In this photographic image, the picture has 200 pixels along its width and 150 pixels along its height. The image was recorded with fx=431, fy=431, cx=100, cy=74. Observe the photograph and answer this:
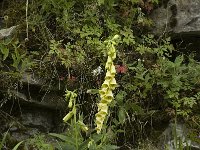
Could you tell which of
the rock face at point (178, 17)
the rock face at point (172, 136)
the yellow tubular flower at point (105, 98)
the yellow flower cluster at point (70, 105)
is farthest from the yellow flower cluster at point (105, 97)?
the rock face at point (178, 17)

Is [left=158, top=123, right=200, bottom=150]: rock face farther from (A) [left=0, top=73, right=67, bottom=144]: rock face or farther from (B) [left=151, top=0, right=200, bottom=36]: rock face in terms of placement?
(B) [left=151, top=0, right=200, bottom=36]: rock face

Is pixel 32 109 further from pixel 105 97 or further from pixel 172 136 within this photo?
pixel 105 97

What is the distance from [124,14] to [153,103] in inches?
35.7

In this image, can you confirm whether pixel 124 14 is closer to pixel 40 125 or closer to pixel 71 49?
pixel 71 49

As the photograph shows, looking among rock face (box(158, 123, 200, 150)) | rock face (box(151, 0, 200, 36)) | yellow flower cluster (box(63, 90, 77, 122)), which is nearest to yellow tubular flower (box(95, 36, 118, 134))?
yellow flower cluster (box(63, 90, 77, 122))

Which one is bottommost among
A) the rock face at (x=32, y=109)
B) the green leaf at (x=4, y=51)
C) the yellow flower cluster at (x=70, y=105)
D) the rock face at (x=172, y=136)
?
the rock face at (x=172, y=136)

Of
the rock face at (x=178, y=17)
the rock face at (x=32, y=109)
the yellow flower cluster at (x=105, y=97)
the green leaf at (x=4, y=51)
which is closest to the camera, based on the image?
the yellow flower cluster at (x=105, y=97)

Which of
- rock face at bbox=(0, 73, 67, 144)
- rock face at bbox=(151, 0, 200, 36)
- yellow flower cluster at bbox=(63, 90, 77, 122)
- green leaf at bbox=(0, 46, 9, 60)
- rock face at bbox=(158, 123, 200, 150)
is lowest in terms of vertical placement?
rock face at bbox=(158, 123, 200, 150)

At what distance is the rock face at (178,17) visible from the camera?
439 cm

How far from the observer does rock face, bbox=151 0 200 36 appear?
14.4 feet

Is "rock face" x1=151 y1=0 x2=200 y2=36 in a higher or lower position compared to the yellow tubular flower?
higher

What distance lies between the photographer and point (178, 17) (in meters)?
4.42

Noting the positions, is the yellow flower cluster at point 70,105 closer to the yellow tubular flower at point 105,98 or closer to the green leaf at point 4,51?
the yellow tubular flower at point 105,98

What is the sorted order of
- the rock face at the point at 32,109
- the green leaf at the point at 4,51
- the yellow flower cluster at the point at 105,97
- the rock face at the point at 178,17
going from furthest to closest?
1. the rock face at the point at 178,17
2. the rock face at the point at 32,109
3. the green leaf at the point at 4,51
4. the yellow flower cluster at the point at 105,97
